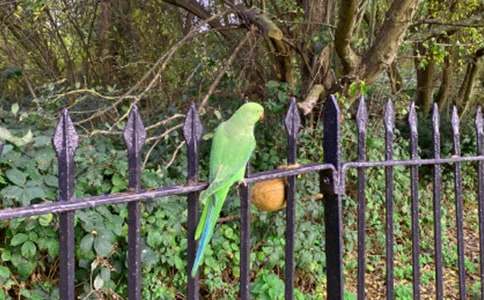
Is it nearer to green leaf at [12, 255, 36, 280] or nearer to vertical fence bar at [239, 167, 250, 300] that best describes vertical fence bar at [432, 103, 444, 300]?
vertical fence bar at [239, 167, 250, 300]

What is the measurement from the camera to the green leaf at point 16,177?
2541 millimetres

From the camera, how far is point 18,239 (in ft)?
8.48

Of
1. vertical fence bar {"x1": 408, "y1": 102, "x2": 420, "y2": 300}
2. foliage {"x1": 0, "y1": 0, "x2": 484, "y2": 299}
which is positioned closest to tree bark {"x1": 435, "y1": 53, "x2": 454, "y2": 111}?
foliage {"x1": 0, "y1": 0, "x2": 484, "y2": 299}

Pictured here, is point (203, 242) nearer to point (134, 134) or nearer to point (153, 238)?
point (134, 134)

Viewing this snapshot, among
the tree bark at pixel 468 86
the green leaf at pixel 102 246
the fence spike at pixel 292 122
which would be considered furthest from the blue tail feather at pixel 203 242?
the tree bark at pixel 468 86

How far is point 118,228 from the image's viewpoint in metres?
2.78

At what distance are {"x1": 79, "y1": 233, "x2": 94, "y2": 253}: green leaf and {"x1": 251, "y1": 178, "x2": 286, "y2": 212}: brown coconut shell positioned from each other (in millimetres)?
1178

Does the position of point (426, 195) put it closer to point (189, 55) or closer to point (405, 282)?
point (405, 282)

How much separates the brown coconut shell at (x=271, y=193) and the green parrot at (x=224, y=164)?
238mm

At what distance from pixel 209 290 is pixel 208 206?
2.36 m

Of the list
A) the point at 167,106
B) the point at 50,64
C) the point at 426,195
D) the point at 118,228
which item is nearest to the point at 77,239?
the point at 118,228

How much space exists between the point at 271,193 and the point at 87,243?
4.13ft

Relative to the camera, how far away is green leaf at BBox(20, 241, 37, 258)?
8.48ft

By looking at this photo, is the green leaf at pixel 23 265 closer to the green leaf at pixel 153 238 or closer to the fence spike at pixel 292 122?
the green leaf at pixel 153 238
